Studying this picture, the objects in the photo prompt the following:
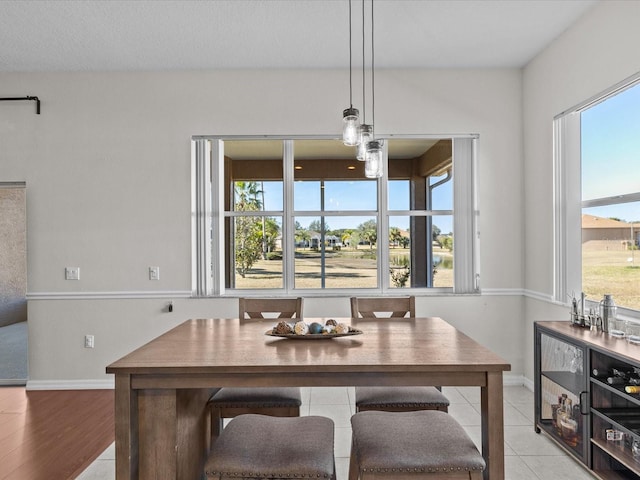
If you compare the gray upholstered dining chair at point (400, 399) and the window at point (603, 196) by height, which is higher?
the window at point (603, 196)

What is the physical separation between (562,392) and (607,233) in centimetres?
109

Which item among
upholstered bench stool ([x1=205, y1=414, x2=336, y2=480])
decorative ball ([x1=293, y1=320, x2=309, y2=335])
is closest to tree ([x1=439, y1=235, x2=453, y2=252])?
decorative ball ([x1=293, y1=320, x2=309, y2=335])

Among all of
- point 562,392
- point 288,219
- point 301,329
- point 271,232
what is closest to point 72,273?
point 271,232

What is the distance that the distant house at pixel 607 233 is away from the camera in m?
2.72

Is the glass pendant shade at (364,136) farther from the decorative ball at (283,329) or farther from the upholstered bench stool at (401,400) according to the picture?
the upholstered bench stool at (401,400)

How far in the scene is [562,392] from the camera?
273cm

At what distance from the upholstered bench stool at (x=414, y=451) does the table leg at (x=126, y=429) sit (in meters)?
0.83

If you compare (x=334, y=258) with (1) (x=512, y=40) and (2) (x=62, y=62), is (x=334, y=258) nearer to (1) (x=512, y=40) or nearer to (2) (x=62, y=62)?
(1) (x=512, y=40)

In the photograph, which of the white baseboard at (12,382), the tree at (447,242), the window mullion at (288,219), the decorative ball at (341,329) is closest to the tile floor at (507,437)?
the decorative ball at (341,329)

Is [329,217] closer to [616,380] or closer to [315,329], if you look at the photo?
[315,329]

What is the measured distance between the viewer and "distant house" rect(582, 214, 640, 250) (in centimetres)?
272

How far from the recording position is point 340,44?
3.51m

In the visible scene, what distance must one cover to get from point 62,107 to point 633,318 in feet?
15.5

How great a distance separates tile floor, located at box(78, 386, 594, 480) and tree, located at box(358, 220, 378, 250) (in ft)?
4.43
